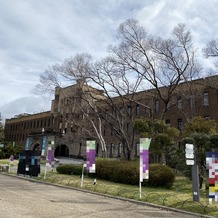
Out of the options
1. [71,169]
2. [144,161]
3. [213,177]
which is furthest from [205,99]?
[213,177]

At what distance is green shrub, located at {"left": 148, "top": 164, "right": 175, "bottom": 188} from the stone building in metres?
11.3

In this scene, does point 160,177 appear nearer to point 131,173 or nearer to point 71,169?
point 131,173

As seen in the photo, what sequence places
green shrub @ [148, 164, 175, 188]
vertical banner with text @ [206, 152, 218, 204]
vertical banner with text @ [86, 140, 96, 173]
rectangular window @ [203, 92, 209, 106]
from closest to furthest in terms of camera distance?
vertical banner with text @ [206, 152, 218, 204] → vertical banner with text @ [86, 140, 96, 173] → green shrub @ [148, 164, 175, 188] → rectangular window @ [203, 92, 209, 106]

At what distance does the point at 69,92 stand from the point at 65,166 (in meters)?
23.9

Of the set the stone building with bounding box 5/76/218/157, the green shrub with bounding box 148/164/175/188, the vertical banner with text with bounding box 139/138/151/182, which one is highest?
the stone building with bounding box 5/76/218/157

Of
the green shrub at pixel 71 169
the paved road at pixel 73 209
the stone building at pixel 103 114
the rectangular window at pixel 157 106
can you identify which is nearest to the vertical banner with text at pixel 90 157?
the paved road at pixel 73 209

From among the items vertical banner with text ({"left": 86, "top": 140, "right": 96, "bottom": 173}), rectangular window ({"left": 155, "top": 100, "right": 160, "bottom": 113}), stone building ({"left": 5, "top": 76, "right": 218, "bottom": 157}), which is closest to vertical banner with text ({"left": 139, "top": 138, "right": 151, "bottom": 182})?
vertical banner with text ({"left": 86, "top": 140, "right": 96, "bottom": 173})

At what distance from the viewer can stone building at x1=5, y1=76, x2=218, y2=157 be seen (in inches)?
1329

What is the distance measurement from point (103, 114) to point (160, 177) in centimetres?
3304

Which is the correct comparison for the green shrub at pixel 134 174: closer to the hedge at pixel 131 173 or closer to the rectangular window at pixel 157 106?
the hedge at pixel 131 173

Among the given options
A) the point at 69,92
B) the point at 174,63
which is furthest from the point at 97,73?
the point at 69,92

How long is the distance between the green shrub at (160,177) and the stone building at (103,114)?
11.3 meters

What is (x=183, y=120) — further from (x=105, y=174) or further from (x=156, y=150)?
(x=105, y=174)

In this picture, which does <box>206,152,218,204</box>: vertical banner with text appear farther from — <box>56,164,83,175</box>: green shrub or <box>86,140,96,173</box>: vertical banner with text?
<box>56,164,83,175</box>: green shrub
